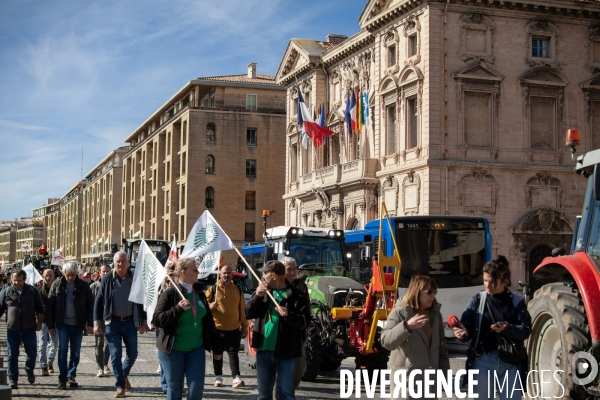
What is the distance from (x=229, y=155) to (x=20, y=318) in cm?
5814

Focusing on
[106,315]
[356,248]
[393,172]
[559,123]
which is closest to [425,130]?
[393,172]

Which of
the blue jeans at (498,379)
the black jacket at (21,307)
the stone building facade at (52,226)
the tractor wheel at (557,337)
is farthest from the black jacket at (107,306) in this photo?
the stone building facade at (52,226)

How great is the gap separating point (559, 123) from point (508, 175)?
3.54 m

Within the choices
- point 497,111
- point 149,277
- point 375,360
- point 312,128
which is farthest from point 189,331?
point 312,128

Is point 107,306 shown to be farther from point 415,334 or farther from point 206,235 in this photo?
point 415,334

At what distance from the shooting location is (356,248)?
96.8ft

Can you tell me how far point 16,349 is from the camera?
1400 cm

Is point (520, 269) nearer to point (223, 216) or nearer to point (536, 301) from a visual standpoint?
point (536, 301)

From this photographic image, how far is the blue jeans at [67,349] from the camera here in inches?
538

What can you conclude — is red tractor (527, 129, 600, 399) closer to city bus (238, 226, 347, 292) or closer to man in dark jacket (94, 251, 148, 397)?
man in dark jacket (94, 251, 148, 397)

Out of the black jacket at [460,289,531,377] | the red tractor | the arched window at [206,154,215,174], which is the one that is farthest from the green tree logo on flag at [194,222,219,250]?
the arched window at [206,154,215,174]

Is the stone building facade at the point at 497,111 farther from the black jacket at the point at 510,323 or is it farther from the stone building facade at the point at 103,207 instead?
the stone building facade at the point at 103,207

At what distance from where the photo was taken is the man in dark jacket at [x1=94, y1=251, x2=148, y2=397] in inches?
505

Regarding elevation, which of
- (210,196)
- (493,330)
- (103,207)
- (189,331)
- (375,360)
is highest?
(103,207)
